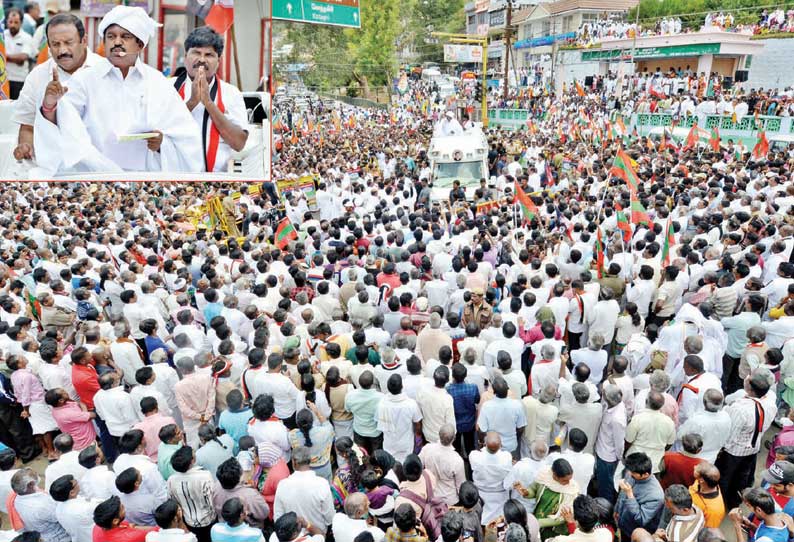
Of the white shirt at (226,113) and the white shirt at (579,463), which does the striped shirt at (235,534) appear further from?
the white shirt at (226,113)

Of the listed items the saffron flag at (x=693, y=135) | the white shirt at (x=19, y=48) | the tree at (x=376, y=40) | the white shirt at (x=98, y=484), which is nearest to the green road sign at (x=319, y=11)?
the white shirt at (x=19, y=48)

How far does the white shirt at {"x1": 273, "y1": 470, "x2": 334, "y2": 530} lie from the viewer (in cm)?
376

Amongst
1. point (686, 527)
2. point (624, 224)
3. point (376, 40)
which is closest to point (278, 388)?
point (686, 527)

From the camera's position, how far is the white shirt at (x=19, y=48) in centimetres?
521

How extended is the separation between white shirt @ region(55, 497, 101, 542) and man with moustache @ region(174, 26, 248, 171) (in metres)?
3.33

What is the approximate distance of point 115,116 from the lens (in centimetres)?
539

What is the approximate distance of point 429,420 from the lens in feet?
15.6

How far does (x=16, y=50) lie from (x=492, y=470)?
5.68m

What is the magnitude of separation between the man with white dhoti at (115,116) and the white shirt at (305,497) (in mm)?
3462

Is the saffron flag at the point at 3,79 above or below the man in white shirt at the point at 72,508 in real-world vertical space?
above

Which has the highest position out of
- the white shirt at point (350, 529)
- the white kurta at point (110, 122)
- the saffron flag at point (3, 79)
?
the saffron flag at point (3, 79)

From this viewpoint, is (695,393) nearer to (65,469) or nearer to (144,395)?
(144,395)

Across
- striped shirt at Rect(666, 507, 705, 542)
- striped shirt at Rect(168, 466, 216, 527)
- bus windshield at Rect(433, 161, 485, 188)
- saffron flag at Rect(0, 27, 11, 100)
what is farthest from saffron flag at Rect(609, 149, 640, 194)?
saffron flag at Rect(0, 27, 11, 100)

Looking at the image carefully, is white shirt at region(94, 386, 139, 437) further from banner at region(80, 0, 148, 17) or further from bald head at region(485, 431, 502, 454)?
banner at region(80, 0, 148, 17)
